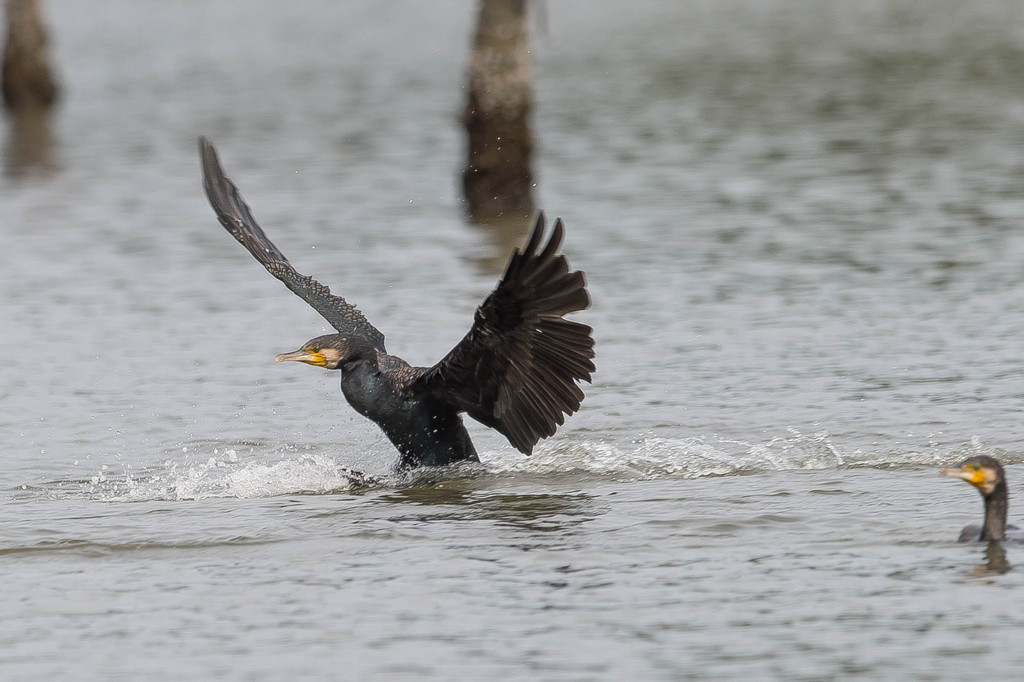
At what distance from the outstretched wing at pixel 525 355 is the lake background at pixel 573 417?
47 cm

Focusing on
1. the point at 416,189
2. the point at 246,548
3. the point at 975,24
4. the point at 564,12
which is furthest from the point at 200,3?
the point at 246,548

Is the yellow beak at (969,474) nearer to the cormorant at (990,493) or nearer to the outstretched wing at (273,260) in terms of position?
the cormorant at (990,493)

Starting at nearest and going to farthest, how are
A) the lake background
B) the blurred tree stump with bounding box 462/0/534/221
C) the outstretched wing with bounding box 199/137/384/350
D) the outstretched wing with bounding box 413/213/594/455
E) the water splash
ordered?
the lake background, the outstretched wing with bounding box 413/213/594/455, the water splash, the outstretched wing with bounding box 199/137/384/350, the blurred tree stump with bounding box 462/0/534/221

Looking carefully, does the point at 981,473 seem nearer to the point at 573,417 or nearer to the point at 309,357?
the point at 309,357

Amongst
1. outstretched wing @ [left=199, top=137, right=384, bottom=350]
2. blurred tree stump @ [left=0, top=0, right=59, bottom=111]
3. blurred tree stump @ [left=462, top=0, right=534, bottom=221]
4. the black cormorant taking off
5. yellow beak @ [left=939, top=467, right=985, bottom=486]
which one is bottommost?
yellow beak @ [left=939, top=467, right=985, bottom=486]

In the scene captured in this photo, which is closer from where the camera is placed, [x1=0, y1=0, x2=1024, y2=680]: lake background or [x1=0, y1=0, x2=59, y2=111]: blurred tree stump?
[x1=0, y1=0, x2=1024, y2=680]: lake background

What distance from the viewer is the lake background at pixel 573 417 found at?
6285 millimetres

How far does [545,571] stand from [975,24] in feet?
94.5

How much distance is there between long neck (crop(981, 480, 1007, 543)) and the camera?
6832mm

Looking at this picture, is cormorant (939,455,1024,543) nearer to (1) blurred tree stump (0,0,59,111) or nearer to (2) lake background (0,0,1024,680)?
(2) lake background (0,0,1024,680)

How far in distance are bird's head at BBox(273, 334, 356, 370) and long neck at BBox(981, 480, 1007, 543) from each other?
329 cm

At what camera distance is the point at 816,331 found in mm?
11742

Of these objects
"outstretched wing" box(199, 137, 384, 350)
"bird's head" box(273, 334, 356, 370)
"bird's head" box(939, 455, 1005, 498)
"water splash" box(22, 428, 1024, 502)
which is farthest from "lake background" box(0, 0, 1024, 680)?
"outstretched wing" box(199, 137, 384, 350)

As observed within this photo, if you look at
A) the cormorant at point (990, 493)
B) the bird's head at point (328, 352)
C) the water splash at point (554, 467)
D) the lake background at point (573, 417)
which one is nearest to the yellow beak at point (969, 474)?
the cormorant at point (990, 493)
